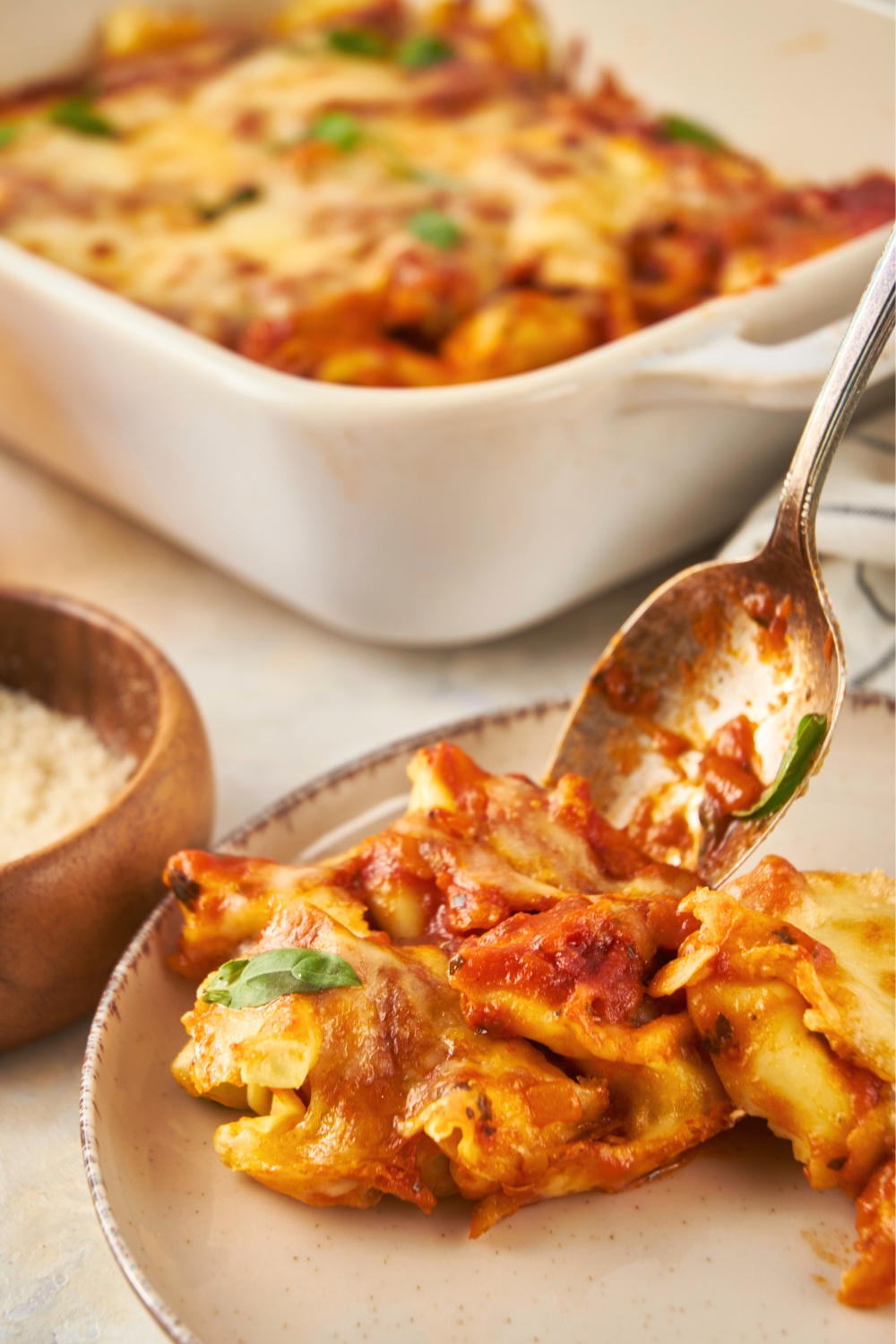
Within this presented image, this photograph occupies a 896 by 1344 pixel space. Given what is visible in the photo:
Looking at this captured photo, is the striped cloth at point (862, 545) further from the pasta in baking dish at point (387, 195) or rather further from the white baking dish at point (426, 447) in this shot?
the pasta in baking dish at point (387, 195)

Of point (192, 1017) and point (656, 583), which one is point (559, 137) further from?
point (192, 1017)

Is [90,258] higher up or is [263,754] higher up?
[90,258]

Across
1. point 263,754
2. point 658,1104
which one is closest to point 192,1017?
point 658,1104

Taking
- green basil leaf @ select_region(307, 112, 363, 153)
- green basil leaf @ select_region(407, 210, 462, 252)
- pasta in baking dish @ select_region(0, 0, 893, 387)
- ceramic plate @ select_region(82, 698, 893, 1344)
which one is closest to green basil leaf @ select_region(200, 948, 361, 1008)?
ceramic plate @ select_region(82, 698, 893, 1344)

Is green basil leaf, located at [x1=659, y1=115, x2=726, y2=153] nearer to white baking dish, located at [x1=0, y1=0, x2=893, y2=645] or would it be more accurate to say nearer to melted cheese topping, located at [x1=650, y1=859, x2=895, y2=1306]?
white baking dish, located at [x1=0, y1=0, x2=893, y2=645]

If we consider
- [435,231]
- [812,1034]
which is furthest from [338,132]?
[812,1034]

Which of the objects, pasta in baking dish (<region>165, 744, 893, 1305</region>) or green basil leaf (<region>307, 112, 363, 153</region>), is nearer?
pasta in baking dish (<region>165, 744, 893, 1305</region>)
